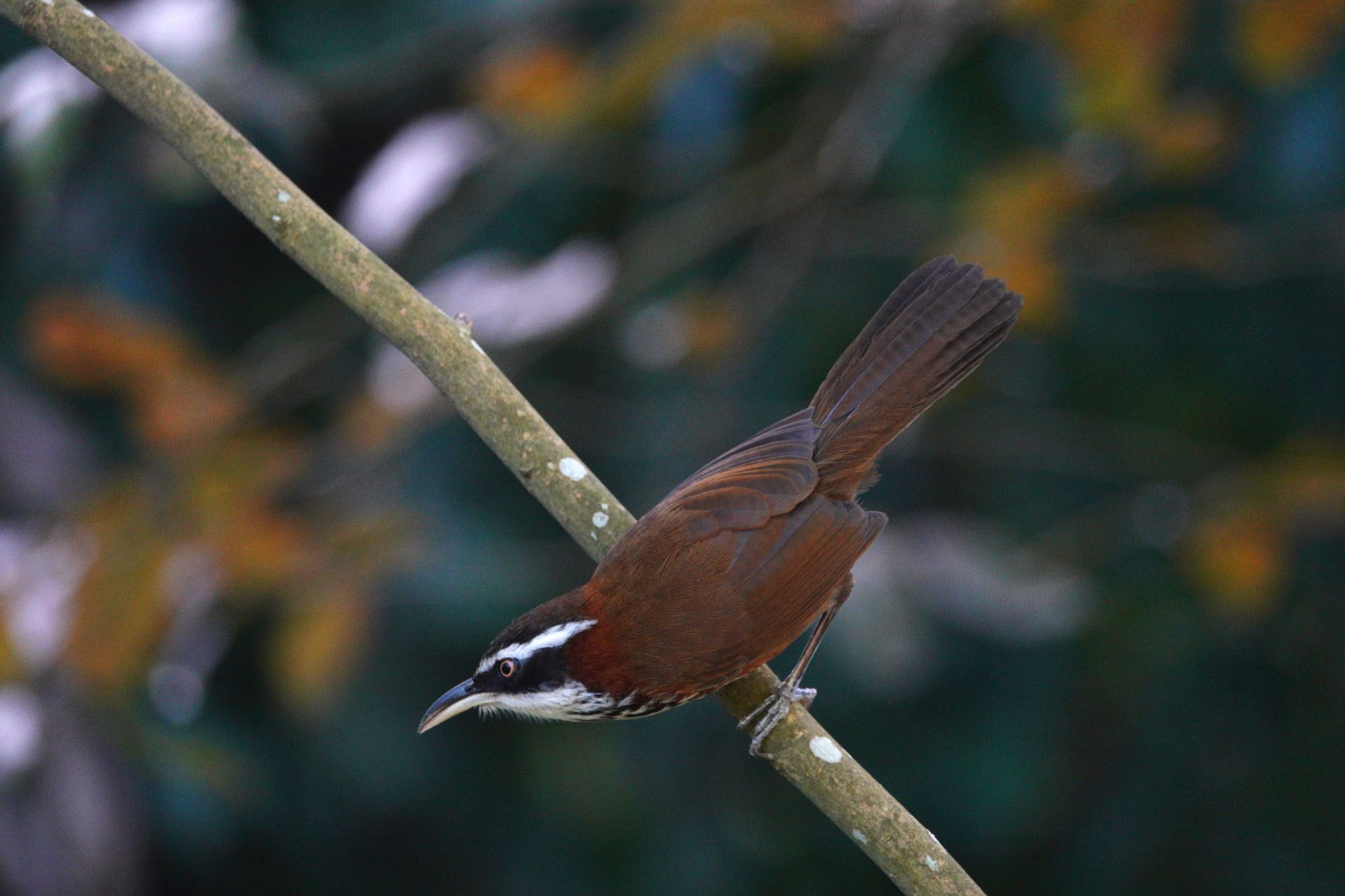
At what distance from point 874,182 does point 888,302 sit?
188 centimetres

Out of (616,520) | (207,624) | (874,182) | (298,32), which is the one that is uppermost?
(298,32)

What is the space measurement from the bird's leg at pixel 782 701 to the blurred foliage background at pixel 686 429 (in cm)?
139

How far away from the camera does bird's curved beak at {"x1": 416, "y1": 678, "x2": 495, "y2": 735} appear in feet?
8.01

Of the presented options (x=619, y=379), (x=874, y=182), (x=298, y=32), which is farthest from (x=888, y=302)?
(x=298, y=32)

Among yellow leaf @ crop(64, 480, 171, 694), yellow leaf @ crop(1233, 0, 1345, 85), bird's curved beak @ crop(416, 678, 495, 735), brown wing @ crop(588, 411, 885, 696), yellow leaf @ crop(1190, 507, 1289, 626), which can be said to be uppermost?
yellow leaf @ crop(64, 480, 171, 694)

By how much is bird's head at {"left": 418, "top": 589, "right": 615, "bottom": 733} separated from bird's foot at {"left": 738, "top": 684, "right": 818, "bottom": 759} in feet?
0.89

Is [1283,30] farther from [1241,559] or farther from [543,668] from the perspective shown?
[543,668]

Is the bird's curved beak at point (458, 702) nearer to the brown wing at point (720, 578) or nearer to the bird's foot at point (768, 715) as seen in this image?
the brown wing at point (720, 578)

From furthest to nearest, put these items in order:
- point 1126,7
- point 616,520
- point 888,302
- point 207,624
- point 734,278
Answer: point 734,278 < point 207,624 < point 1126,7 < point 888,302 < point 616,520

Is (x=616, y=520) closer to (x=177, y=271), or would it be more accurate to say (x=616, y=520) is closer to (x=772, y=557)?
(x=772, y=557)

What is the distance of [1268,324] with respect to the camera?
4.75m

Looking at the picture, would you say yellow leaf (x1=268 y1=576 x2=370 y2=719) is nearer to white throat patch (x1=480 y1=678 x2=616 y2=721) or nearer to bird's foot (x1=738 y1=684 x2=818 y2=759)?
white throat patch (x1=480 y1=678 x2=616 y2=721)

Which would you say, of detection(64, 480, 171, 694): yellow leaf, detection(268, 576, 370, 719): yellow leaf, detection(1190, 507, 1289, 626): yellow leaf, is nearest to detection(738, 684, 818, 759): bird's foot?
detection(268, 576, 370, 719): yellow leaf

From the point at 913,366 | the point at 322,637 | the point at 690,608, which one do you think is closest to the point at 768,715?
the point at 690,608
